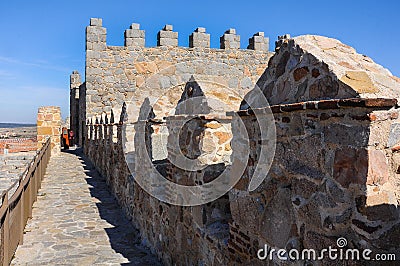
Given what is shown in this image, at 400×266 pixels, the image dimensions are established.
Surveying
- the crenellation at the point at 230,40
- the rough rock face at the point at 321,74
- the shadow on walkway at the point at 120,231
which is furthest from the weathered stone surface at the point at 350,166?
the crenellation at the point at 230,40

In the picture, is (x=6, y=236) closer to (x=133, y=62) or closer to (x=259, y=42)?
(x=133, y=62)

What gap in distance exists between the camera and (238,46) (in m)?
16.7

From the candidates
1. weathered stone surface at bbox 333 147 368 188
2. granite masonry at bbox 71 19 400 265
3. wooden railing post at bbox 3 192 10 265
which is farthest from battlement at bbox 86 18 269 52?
weathered stone surface at bbox 333 147 368 188

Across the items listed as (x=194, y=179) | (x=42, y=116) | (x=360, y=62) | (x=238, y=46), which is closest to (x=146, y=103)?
(x=194, y=179)

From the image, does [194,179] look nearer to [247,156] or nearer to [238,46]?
[247,156]

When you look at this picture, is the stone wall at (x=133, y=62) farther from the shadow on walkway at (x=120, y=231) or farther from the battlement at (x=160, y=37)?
the shadow on walkway at (x=120, y=231)

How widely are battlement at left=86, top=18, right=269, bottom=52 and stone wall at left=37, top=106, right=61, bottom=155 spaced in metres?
4.37

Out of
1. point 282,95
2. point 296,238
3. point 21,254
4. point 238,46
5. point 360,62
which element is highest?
point 238,46

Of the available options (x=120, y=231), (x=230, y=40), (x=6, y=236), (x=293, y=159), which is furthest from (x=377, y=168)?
(x=230, y=40)

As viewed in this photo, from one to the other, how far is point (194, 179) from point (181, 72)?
12858 mm

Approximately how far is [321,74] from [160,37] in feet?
46.1

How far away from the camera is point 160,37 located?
51.3ft

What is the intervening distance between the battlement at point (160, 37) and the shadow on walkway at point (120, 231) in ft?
22.2

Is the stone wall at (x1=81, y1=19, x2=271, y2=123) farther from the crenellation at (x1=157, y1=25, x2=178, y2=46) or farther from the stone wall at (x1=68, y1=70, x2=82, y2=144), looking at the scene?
the stone wall at (x1=68, y1=70, x2=82, y2=144)
